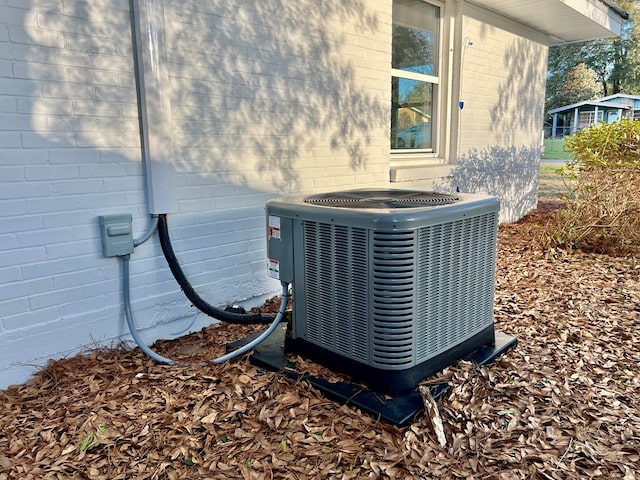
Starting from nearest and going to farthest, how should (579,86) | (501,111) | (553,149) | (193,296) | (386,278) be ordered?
1. (386,278)
2. (193,296)
3. (501,111)
4. (553,149)
5. (579,86)

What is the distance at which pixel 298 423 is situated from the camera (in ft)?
7.30

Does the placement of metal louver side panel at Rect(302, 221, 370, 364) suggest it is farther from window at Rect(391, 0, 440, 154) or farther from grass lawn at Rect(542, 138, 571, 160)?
grass lawn at Rect(542, 138, 571, 160)

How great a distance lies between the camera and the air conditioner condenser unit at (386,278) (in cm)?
222

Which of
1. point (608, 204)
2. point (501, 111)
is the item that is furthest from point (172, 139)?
point (501, 111)

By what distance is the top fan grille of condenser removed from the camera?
250 centimetres

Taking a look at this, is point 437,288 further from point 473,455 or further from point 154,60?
point 154,60

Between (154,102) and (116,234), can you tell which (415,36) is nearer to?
(154,102)

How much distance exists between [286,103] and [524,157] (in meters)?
5.20

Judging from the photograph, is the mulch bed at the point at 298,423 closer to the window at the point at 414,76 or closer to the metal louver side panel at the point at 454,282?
the metal louver side panel at the point at 454,282

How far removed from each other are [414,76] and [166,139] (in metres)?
3.48

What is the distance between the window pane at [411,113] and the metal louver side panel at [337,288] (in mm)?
3223

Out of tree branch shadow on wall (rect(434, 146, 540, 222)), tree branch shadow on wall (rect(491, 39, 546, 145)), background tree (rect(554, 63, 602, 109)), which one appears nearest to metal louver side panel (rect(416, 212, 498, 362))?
tree branch shadow on wall (rect(434, 146, 540, 222))

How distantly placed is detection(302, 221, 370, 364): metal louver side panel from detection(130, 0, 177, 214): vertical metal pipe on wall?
1.03 m

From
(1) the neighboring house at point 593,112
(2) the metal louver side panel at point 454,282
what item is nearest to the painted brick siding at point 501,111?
(2) the metal louver side panel at point 454,282
